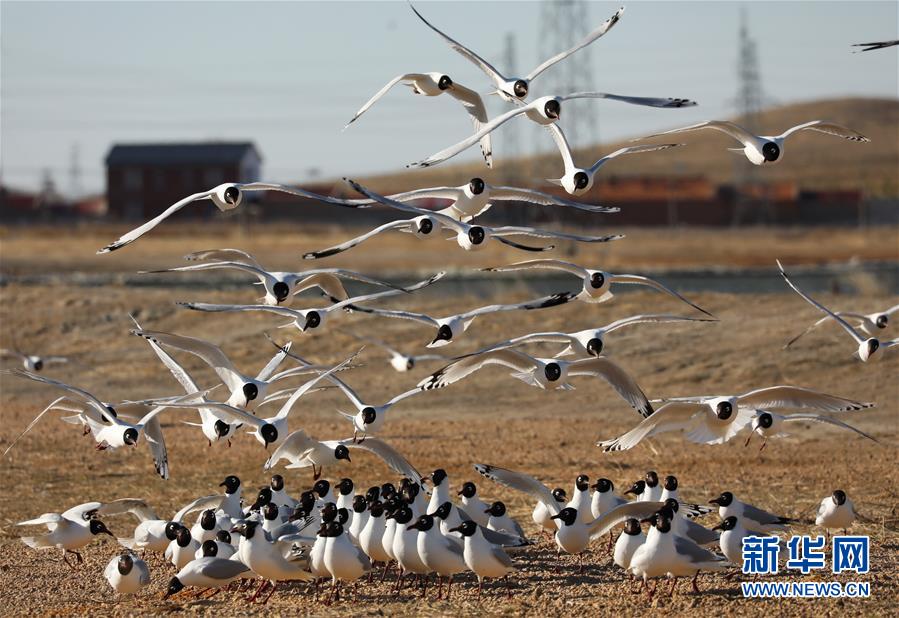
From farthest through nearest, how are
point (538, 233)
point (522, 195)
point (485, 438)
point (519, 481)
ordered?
point (485, 438) → point (522, 195) → point (519, 481) → point (538, 233)

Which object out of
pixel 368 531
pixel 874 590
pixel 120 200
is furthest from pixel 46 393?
pixel 120 200

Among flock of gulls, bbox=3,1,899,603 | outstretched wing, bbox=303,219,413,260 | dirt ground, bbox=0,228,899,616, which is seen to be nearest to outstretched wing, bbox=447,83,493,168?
flock of gulls, bbox=3,1,899,603

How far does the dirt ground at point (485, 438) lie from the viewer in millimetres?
10891

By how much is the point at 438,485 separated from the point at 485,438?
6465 mm

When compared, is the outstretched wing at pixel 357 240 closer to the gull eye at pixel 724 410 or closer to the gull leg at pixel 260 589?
the gull leg at pixel 260 589

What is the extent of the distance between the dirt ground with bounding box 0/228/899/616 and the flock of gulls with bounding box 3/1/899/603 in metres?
0.30

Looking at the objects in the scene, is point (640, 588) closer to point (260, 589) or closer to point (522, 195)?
point (260, 589)

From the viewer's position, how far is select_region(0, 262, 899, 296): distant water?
31.2 meters

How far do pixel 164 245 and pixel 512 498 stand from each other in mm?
37886

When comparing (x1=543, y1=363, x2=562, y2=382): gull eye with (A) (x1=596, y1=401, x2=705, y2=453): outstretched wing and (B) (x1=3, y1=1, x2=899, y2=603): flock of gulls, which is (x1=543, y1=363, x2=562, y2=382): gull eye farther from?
(A) (x1=596, y1=401, x2=705, y2=453): outstretched wing

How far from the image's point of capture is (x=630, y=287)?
1254 inches

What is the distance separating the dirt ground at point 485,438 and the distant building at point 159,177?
41887mm

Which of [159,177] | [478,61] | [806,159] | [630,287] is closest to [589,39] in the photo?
Answer: [478,61]

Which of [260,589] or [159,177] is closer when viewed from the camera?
[260,589]
